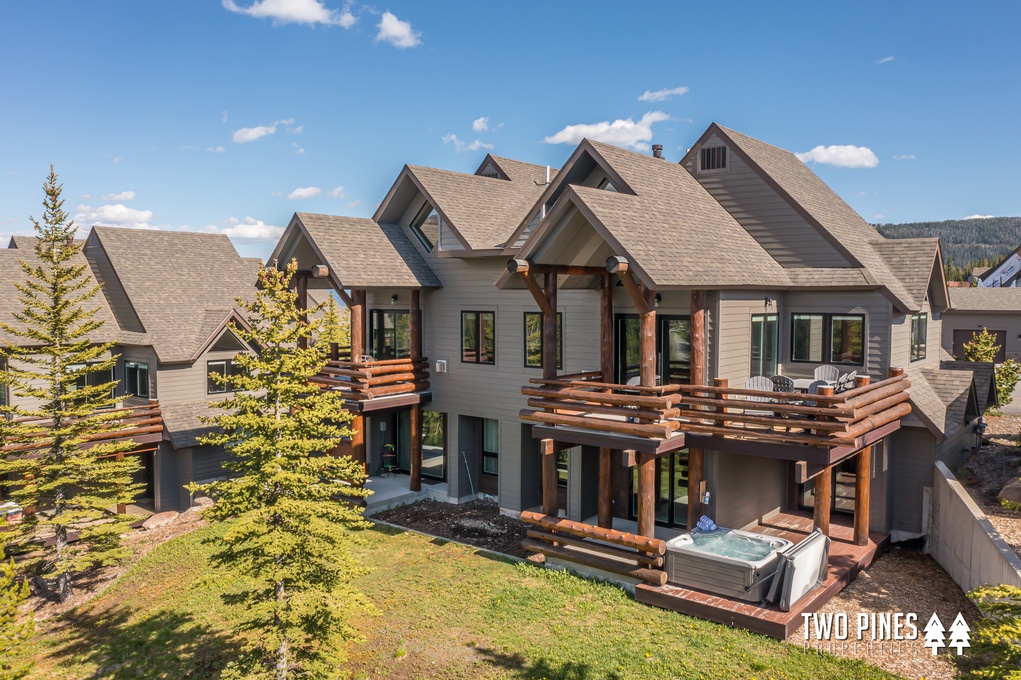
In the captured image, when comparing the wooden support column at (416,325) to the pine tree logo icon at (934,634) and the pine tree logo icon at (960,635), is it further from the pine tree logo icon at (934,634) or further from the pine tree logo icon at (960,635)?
the pine tree logo icon at (960,635)

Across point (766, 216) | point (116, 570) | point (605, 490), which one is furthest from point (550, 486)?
point (116, 570)

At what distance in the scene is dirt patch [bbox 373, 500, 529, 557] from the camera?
17.3 meters

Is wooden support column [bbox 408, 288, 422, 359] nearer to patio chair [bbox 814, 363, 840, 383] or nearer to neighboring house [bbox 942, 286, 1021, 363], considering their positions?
patio chair [bbox 814, 363, 840, 383]

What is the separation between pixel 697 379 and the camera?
48.5 feet

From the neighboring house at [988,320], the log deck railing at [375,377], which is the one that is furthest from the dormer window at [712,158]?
the neighboring house at [988,320]

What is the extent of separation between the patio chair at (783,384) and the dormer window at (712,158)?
6.40m

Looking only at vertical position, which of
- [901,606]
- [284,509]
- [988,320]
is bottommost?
[901,606]

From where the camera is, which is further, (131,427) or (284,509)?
(131,427)

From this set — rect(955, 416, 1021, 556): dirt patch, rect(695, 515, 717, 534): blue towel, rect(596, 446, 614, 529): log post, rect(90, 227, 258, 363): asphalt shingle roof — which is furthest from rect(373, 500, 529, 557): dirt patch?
rect(955, 416, 1021, 556): dirt patch

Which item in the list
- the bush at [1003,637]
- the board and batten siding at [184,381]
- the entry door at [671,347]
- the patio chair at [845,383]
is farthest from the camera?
the board and batten siding at [184,381]

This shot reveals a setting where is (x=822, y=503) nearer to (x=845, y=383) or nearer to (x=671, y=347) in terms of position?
(x=845, y=383)

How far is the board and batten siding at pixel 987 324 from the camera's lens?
137 ft

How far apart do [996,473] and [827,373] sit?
6225 mm

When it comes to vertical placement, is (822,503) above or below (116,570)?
above
